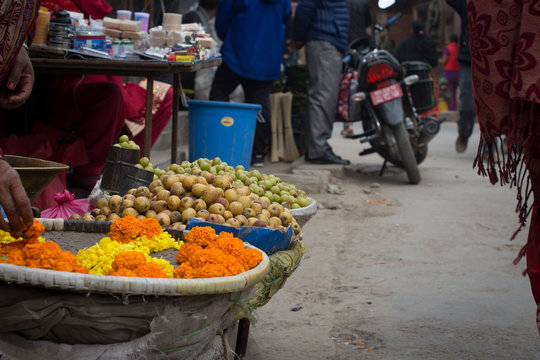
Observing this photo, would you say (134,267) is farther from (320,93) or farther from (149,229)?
(320,93)

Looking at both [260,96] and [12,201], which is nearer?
[12,201]

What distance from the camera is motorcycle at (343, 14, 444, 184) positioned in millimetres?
7191

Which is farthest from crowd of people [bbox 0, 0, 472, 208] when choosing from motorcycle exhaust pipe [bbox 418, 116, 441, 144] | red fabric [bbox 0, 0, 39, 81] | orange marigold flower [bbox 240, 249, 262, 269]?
orange marigold flower [bbox 240, 249, 262, 269]

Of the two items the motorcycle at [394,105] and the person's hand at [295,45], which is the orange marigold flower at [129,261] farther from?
the person's hand at [295,45]

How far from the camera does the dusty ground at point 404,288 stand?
121 inches

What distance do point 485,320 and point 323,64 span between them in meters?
4.67

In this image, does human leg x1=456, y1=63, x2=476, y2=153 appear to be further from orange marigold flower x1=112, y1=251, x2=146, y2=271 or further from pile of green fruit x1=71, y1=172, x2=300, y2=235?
orange marigold flower x1=112, y1=251, x2=146, y2=271

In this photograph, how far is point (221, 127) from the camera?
17.6 ft

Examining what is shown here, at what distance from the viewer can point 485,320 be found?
3.38m

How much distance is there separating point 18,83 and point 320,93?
517 centimetres

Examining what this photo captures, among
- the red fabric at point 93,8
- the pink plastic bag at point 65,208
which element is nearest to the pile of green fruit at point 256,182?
Result: the pink plastic bag at point 65,208

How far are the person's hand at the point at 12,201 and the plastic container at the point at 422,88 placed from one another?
6443 millimetres

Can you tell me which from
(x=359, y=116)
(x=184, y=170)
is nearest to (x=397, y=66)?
(x=359, y=116)

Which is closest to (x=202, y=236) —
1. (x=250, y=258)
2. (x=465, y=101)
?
(x=250, y=258)
